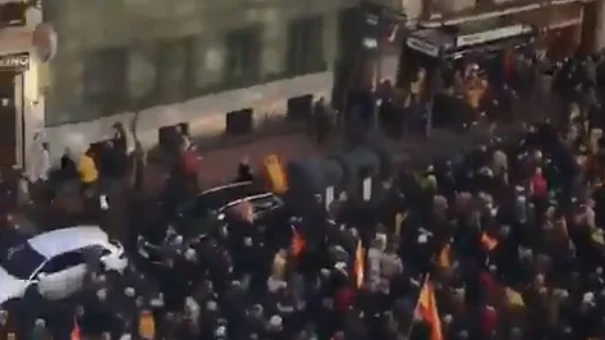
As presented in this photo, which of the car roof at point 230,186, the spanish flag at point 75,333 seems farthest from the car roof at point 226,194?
the spanish flag at point 75,333

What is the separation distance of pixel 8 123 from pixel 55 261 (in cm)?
378

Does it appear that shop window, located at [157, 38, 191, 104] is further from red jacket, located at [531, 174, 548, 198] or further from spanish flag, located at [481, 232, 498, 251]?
spanish flag, located at [481, 232, 498, 251]

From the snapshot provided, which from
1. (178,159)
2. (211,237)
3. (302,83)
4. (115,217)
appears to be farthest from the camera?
(302,83)

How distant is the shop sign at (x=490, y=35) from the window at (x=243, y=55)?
3.10 metres

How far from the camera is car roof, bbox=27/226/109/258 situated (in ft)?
57.9

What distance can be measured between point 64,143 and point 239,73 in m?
3.20

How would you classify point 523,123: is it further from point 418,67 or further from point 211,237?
point 211,237

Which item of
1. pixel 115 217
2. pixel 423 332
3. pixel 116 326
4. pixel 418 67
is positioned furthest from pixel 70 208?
pixel 418 67

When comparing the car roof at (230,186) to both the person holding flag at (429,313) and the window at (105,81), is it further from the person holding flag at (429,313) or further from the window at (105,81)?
the person holding flag at (429,313)

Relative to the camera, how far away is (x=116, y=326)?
15883 millimetres

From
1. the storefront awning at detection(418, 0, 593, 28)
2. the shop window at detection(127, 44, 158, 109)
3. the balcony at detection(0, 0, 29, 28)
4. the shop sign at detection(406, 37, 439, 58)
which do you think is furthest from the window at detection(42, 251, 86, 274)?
the storefront awning at detection(418, 0, 593, 28)

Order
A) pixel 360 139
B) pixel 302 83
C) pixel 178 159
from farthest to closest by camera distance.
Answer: pixel 302 83 → pixel 360 139 → pixel 178 159

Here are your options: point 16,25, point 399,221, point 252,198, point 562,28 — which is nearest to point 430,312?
point 399,221

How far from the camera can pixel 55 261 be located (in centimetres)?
1745
